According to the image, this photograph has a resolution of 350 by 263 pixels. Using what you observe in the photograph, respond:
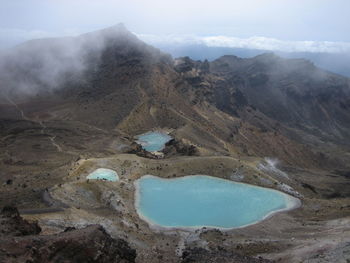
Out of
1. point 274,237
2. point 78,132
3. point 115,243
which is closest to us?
point 115,243

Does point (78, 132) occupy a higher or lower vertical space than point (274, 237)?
lower

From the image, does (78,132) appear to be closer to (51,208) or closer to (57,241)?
(51,208)

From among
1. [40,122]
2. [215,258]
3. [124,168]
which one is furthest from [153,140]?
[215,258]

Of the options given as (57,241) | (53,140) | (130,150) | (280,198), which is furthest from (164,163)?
(53,140)

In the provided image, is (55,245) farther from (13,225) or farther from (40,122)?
(40,122)

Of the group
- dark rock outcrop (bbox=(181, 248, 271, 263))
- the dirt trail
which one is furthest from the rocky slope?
the dirt trail

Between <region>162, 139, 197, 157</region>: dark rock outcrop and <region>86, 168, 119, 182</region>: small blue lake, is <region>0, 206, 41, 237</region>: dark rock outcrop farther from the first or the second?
<region>162, 139, 197, 157</region>: dark rock outcrop
